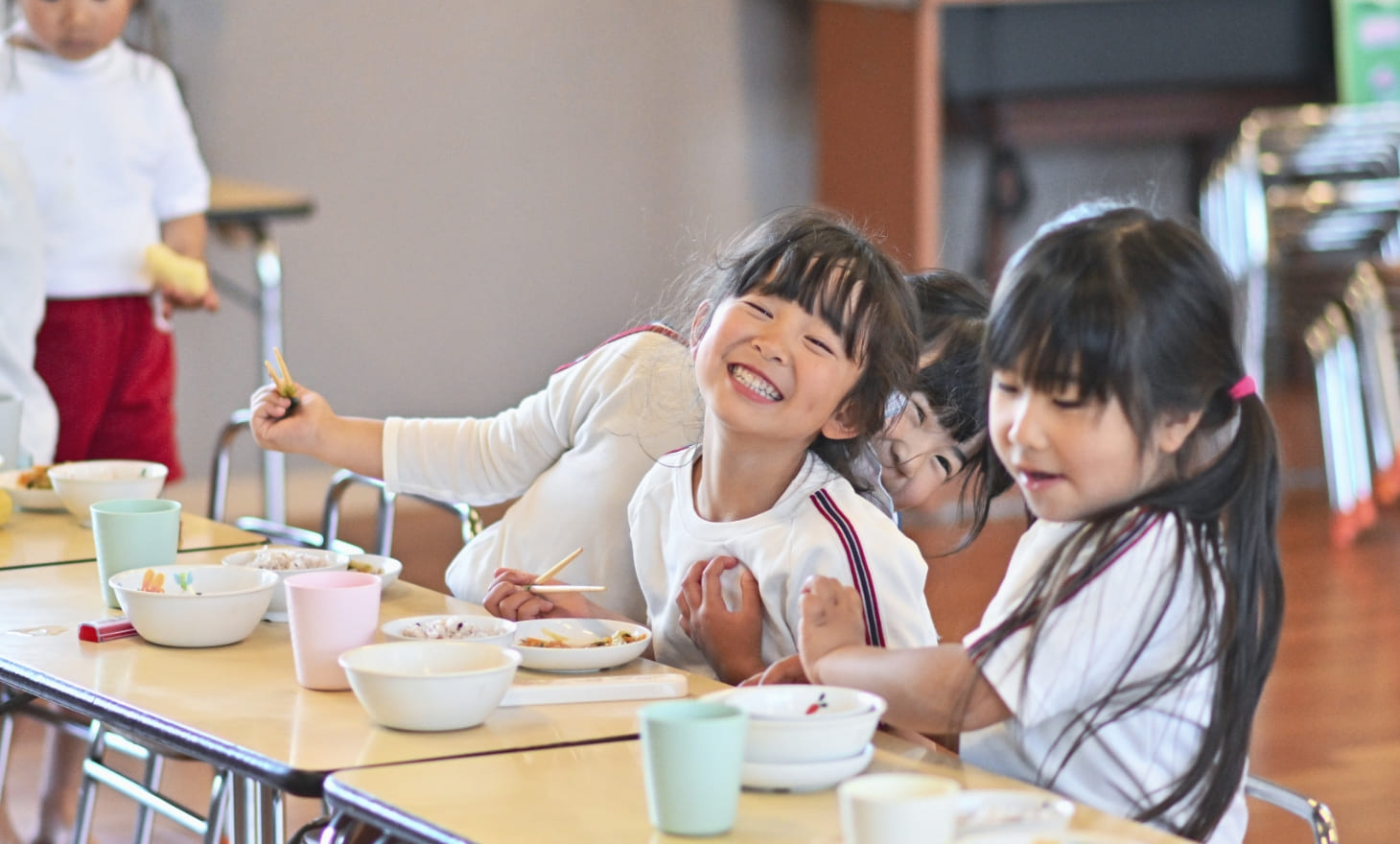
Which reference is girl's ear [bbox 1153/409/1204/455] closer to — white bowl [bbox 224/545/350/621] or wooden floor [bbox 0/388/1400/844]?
white bowl [bbox 224/545/350/621]

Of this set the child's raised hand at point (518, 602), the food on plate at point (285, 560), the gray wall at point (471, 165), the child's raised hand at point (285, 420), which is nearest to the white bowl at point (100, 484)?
the child's raised hand at point (285, 420)

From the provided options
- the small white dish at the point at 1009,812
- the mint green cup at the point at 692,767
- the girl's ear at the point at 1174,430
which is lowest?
the small white dish at the point at 1009,812

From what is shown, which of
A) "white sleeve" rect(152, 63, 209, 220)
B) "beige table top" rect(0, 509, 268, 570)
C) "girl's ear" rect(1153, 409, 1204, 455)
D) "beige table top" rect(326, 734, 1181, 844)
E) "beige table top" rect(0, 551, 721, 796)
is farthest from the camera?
"white sleeve" rect(152, 63, 209, 220)

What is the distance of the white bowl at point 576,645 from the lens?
4.21 ft

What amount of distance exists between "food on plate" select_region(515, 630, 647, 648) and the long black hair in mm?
319

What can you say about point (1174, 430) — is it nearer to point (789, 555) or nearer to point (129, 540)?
point (789, 555)

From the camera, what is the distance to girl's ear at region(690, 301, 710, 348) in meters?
1.64

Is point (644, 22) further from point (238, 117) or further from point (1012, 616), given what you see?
point (1012, 616)

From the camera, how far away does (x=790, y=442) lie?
1.55 m

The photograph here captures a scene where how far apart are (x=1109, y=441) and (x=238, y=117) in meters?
3.67

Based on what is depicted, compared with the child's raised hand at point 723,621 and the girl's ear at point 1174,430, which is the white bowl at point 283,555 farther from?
the girl's ear at point 1174,430

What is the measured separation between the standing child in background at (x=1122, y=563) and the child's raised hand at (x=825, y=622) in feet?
0.05

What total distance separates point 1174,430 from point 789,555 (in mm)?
408

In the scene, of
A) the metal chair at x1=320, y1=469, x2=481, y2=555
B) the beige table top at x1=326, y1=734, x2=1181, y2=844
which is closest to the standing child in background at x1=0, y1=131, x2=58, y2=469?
the metal chair at x1=320, y1=469, x2=481, y2=555
